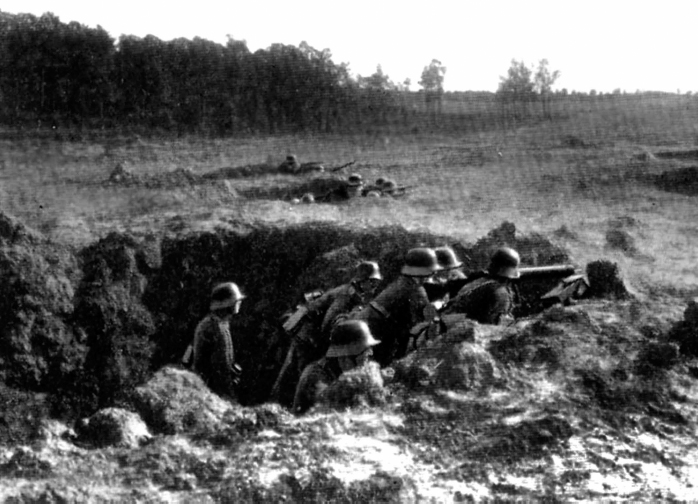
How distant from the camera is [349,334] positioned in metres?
5.92

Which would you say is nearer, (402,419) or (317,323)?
(402,419)

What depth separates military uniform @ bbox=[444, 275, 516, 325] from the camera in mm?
6922

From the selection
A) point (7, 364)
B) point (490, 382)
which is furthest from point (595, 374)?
point (7, 364)

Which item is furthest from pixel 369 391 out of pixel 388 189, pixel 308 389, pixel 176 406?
pixel 388 189

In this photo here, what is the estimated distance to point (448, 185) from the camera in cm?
1953

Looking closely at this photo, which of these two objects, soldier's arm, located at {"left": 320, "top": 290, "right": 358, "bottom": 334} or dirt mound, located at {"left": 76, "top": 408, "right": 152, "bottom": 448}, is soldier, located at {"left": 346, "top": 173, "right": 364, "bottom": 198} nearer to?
soldier's arm, located at {"left": 320, "top": 290, "right": 358, "bottom": 334}

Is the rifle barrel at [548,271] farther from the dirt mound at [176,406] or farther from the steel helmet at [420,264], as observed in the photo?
the dirt mound at [176,406]

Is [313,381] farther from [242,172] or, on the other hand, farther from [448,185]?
[242,172]

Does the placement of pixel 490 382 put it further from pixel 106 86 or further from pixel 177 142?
pixel 106 86

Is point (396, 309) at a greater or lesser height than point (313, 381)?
greater

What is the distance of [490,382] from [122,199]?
12.2 meters

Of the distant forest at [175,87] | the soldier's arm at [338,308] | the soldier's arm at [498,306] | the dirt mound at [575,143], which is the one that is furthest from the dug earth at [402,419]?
the distant forest at [175,87]

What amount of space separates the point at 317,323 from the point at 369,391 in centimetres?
238

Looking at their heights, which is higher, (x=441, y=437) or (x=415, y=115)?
(x=415, y=115)
